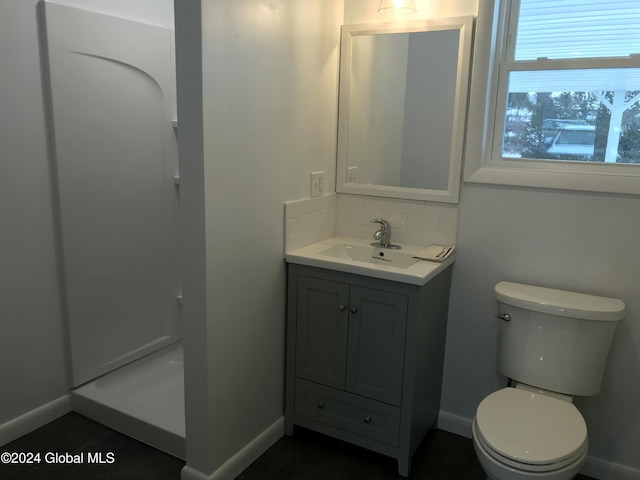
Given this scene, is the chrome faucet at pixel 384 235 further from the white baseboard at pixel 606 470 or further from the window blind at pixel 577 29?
the white baseboard at pixel 606 470

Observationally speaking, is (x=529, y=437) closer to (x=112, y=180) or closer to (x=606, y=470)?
(x=606, y=470)

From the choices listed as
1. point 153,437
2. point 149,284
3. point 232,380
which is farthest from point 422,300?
point 149,284

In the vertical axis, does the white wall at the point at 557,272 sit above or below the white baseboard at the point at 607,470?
above

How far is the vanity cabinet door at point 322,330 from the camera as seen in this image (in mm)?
2207

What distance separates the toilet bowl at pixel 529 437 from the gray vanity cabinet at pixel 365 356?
0.37 m

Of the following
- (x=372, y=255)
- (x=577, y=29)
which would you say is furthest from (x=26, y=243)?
(x=577, y=29)

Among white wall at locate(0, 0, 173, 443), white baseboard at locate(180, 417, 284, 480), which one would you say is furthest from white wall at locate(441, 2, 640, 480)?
white wall at locate(0, 0, 173, 443)

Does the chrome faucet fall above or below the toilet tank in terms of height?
above

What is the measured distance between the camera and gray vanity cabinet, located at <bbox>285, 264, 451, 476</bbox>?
6.87ft

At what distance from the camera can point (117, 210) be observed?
2.64 m

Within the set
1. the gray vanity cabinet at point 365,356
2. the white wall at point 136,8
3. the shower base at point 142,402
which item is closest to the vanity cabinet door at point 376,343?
the gray vanity cabinet at point 365,356

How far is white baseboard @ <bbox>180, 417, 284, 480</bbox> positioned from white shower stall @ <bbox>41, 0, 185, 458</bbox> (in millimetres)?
221

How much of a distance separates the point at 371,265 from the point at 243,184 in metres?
0.62

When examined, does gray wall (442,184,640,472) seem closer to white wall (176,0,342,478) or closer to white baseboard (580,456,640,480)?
white baseboard (580,456,640,480)
